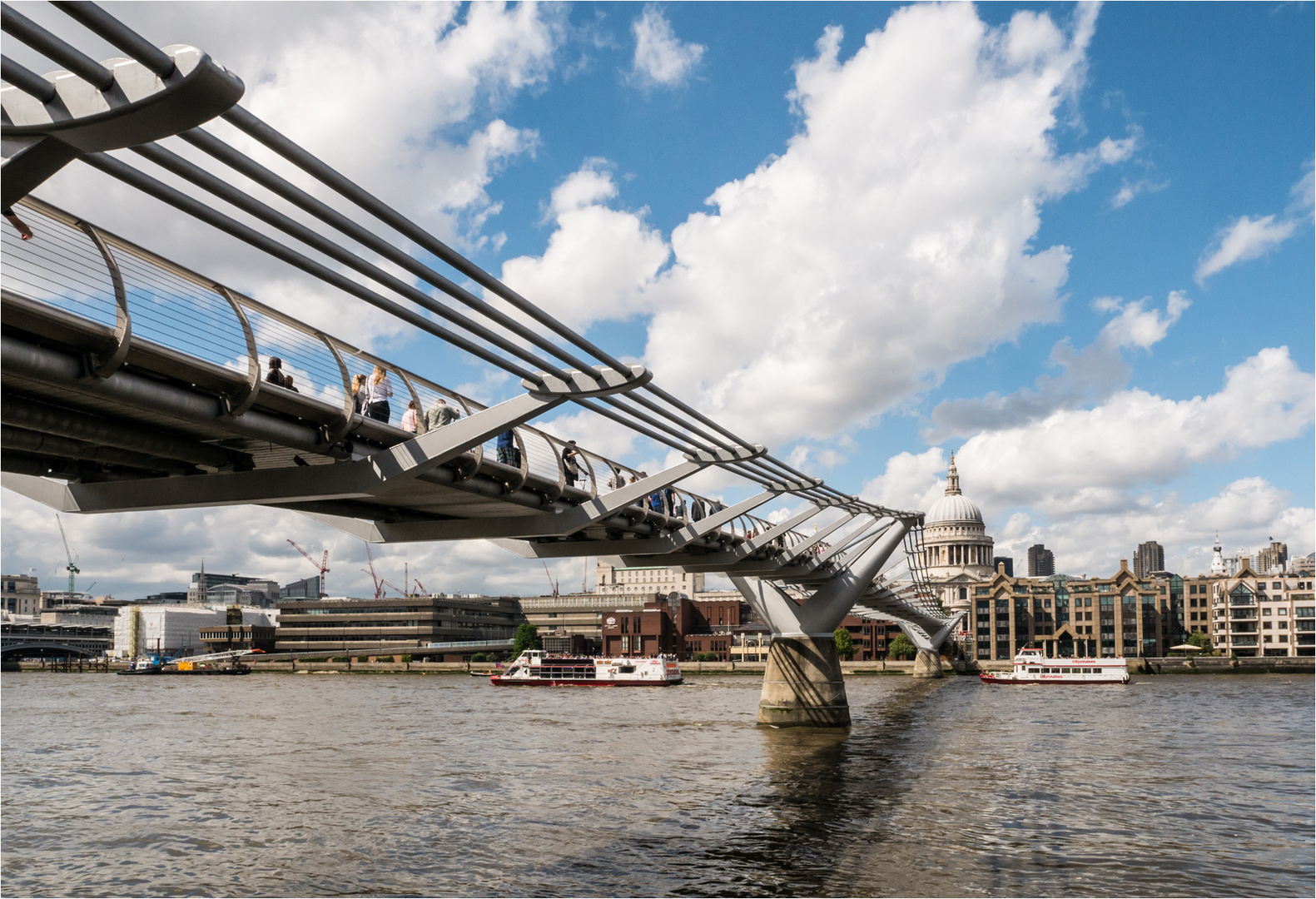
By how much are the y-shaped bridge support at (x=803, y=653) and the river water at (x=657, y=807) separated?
3.35 ft

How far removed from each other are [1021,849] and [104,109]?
14.3 meters

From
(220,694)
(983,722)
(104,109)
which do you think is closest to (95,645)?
(220,694)

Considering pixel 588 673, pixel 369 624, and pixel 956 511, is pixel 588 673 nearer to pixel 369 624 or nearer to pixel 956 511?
pixel 369 624

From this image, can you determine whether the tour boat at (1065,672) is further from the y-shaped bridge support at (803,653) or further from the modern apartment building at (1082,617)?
the y-shaped bridge support at (803,653)

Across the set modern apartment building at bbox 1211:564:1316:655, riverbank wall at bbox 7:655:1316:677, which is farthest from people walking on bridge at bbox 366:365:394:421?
modern apartment building at bbox 1211:564:1316:655

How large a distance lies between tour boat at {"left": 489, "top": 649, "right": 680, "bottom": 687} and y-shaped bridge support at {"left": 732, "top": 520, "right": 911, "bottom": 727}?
3526cm

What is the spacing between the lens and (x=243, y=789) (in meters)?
20.9

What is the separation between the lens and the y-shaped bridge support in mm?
33375

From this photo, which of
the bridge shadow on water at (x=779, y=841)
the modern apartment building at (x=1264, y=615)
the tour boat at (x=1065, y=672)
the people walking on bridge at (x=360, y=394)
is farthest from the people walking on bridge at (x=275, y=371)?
the modern apartment building at (x=1264, y=615)

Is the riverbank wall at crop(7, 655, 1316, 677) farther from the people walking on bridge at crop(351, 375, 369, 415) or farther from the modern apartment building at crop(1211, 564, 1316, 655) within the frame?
the people walking on bridge at crop(351, 375, 369, 415)

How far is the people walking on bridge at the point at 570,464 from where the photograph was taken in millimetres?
18031

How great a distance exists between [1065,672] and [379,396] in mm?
64629

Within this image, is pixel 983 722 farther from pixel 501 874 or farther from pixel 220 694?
pixel 220 694

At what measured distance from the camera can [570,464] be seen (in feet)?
62.7
